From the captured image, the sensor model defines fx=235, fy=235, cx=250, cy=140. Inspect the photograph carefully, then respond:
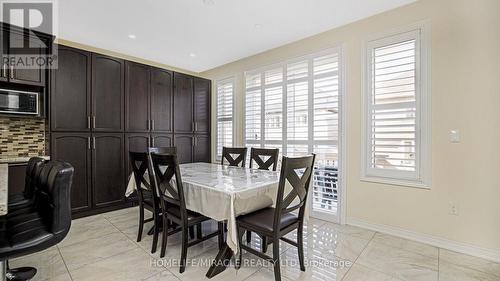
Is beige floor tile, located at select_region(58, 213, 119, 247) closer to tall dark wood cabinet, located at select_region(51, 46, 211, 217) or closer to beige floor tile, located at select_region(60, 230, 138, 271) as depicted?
beige floor tile, located at select_region(60, 230, 138, 271)

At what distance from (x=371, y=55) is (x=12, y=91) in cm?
436

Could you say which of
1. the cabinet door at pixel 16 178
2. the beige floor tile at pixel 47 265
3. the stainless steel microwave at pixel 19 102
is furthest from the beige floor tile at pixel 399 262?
the stainless steel microwave at pixel 19 102

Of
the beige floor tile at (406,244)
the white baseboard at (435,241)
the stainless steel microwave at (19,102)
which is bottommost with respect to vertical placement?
the beige floor tile at (406,244)

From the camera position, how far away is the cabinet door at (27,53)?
2.78m

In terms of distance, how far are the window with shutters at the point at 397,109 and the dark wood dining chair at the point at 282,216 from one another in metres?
1.35

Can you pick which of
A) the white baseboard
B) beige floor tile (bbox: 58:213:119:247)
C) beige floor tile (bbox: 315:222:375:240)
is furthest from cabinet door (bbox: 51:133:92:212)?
the white baseboard

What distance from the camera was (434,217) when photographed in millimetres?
2512

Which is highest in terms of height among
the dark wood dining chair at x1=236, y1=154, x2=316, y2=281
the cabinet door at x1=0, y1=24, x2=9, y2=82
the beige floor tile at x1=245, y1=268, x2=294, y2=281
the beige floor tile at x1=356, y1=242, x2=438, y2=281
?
the cabinet door at x1=0, y1=24, x2=9, y2=82

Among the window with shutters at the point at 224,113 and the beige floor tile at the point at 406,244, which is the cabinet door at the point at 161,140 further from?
the beige floor tile at the point at 406,244

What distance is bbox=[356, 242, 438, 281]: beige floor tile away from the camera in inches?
77.7

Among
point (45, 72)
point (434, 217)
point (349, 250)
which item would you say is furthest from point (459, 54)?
point (45, 72)

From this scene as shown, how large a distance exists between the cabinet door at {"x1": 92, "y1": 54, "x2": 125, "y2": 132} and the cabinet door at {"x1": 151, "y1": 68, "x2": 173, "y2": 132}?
1.68 ft

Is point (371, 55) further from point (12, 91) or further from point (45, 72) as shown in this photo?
point (12, 91)

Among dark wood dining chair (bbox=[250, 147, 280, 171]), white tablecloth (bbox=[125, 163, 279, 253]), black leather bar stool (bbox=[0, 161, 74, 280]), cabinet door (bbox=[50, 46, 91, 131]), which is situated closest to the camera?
black leather bar stool (bbox=[0, 161, 74, 280])
